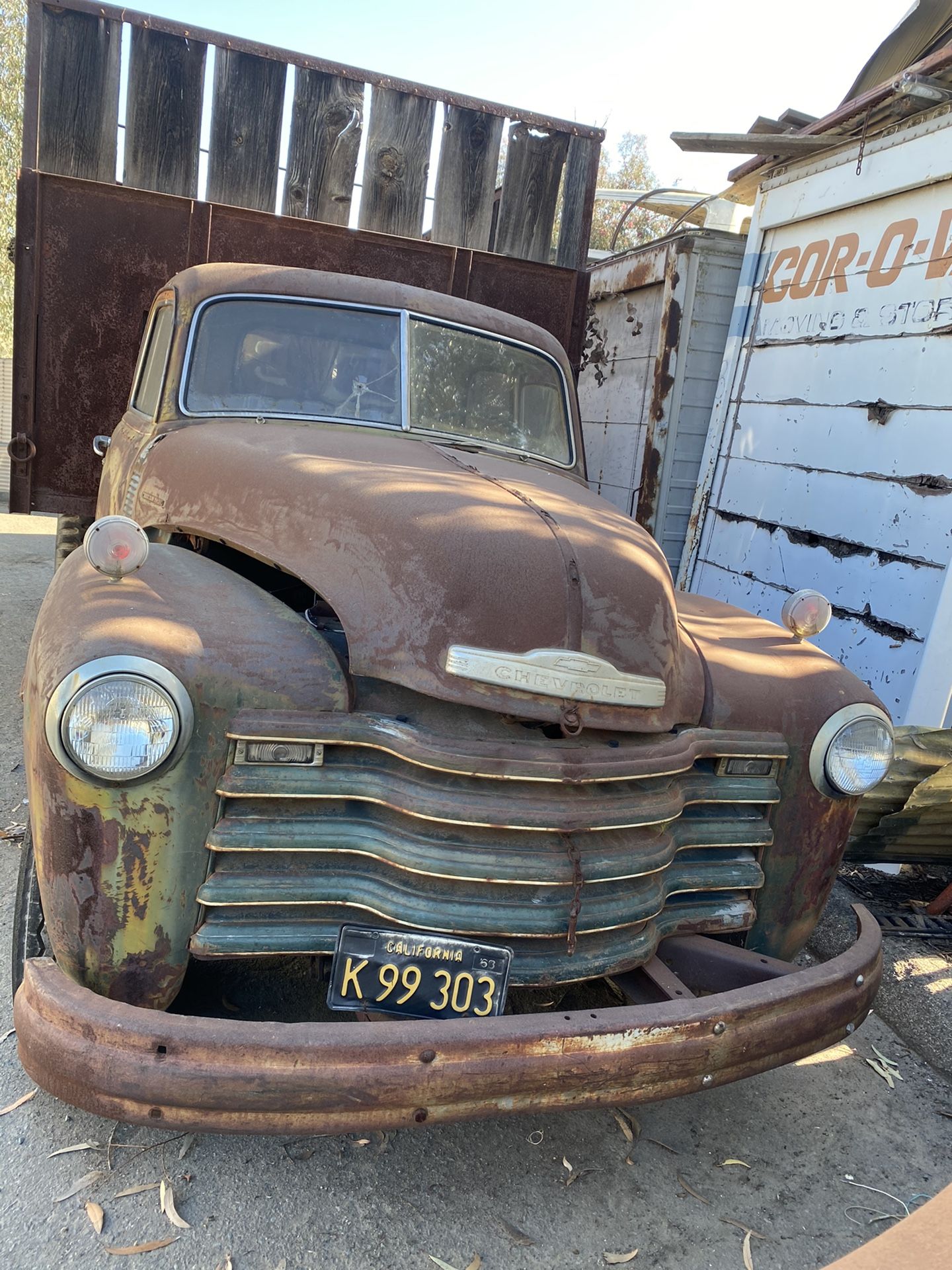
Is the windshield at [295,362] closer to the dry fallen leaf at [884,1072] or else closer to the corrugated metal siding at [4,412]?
the dry fallen leaf at [884,1072]

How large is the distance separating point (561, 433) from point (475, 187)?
98.3 inches

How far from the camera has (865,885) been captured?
4094 millimetres

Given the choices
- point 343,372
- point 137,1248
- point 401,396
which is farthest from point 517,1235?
point 343,372

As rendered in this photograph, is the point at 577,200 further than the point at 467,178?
Yes

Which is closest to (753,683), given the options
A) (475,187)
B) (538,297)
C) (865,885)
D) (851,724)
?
(851,724)

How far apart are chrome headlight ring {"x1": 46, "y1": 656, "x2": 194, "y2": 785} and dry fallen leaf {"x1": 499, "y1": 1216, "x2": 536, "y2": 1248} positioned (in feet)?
4.42

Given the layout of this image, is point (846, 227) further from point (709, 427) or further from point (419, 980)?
point (419, 980)

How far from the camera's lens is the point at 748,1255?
2.12 meters

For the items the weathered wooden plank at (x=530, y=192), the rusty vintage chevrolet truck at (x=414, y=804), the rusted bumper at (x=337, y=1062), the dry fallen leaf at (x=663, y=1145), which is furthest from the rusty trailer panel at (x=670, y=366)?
the rusted bumper at (x=337, y=1062)

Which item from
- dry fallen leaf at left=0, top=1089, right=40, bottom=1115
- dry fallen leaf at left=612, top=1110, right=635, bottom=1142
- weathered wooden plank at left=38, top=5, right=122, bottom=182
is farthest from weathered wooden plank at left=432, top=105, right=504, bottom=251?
dry fallen leaf at left=0, top=1089, right=40, bottom=1115

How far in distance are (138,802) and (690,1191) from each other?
1711mm

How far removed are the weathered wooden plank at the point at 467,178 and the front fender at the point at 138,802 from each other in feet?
13.9

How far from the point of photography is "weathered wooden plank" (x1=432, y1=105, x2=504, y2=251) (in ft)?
17.5

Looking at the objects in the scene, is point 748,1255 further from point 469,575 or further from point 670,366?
point 670,366
